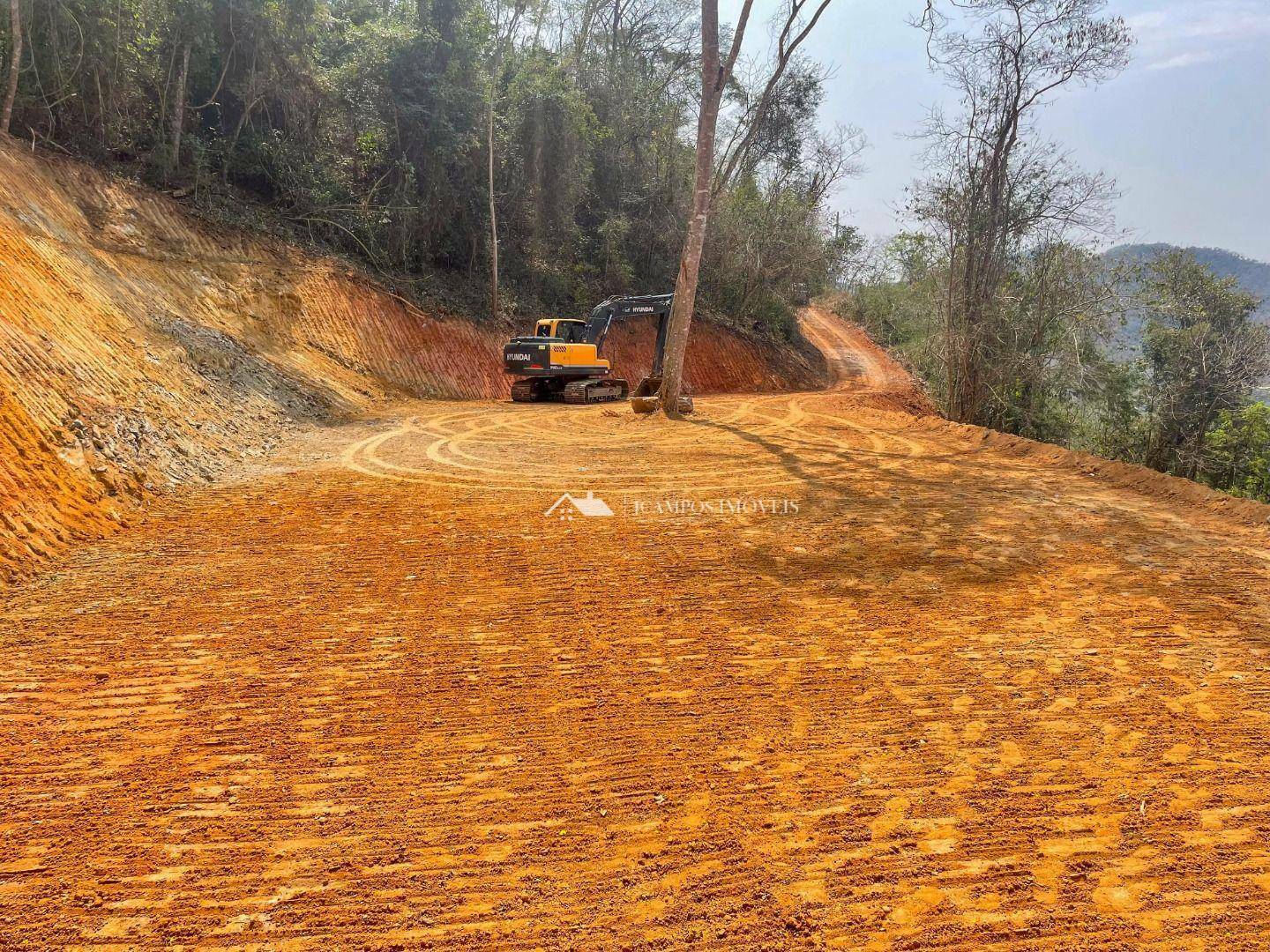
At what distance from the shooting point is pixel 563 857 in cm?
276

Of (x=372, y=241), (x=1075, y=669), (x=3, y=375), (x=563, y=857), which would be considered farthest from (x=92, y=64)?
(x=1075, y=669)

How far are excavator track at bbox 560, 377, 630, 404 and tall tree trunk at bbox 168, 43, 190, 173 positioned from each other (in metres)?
9.92

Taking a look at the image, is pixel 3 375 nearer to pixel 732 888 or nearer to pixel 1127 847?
pixel 732 888

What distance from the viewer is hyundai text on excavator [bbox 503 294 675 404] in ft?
55.0

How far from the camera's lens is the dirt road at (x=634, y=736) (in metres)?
2.54

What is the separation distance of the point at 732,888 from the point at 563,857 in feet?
2.22

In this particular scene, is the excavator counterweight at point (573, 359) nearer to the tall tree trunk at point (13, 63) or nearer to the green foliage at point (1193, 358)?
the tall tree trunk at point (13, 63)

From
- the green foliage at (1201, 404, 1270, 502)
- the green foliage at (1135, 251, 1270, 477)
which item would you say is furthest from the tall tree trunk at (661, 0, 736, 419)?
the green foliage at (1201, 404, 1270, 502)

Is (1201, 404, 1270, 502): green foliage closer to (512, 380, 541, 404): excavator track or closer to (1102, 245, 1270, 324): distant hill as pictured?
(1102, 245, 1270, 324): distant hill

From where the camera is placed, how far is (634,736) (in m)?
3.61

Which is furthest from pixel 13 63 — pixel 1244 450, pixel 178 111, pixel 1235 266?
pixel 1235 266

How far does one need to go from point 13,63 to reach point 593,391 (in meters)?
12.3

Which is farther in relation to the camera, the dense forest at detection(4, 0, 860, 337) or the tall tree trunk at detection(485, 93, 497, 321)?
the tall tree trunk at detection(485, 93, 497, 321)

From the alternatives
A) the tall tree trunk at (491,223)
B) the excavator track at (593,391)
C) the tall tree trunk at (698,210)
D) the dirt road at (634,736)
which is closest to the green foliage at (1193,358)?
the tall tree trunk at (698,210)
